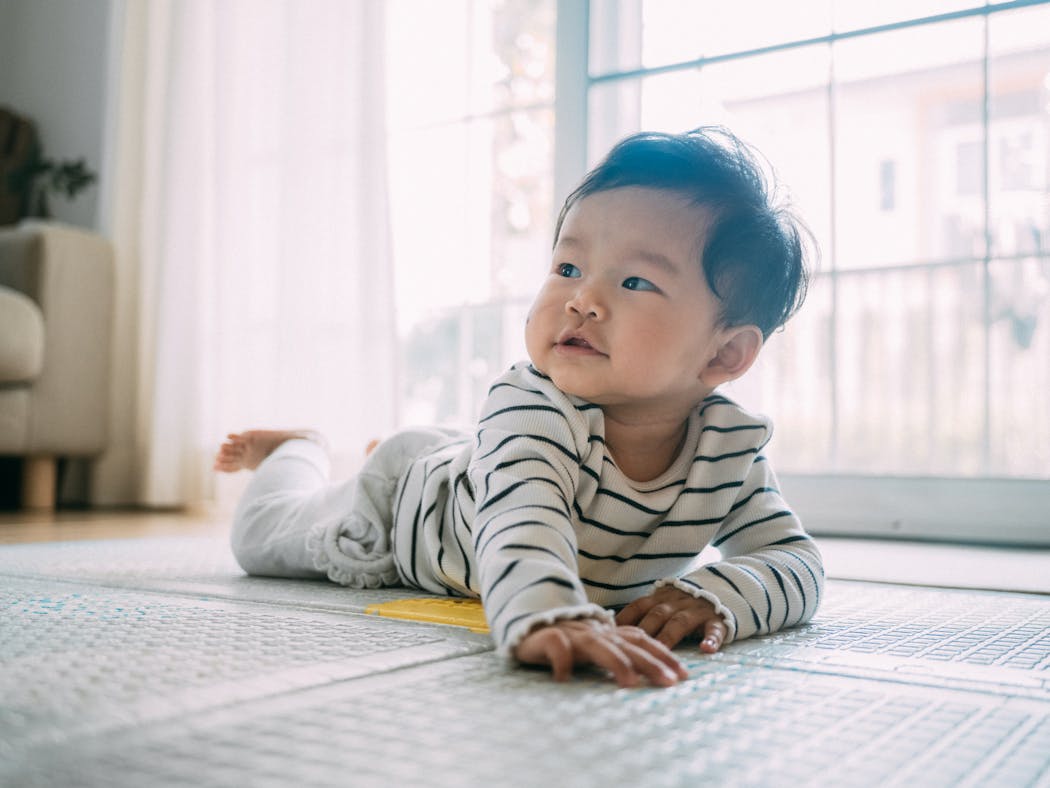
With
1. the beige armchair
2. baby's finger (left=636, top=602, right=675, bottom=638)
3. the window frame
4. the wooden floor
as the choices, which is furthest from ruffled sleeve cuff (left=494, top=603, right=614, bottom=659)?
the beige armchair

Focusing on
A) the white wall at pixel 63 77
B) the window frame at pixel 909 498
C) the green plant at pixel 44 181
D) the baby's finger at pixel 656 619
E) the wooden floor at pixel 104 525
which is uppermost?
the white wall at pixel 63 77

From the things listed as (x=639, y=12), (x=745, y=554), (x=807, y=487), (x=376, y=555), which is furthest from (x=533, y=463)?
(x=639, y=12)

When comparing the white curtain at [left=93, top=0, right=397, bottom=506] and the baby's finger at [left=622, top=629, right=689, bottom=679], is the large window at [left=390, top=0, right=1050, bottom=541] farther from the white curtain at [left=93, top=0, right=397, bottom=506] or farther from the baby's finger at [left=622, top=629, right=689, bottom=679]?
the baby's finger at [left=622, top=629, right=689, bottom=679]

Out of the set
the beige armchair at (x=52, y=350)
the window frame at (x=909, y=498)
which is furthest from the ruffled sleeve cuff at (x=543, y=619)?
the beige armchair at (x=52, y=350)

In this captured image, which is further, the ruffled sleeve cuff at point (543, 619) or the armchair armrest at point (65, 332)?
the armchair armrest at point (65, 332)

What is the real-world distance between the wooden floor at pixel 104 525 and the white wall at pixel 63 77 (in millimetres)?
974

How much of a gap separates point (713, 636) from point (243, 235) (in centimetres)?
199

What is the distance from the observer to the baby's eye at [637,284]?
816mm

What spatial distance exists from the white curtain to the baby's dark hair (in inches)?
53.2

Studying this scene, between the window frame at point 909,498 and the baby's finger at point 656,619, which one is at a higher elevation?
the window frame at point 909,498

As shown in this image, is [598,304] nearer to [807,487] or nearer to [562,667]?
[562,667]

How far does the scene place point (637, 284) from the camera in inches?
32.3

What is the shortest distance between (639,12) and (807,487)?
0.95m

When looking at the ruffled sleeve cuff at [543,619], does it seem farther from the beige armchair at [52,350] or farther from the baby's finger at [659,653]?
the beige armchair at [52,350]
